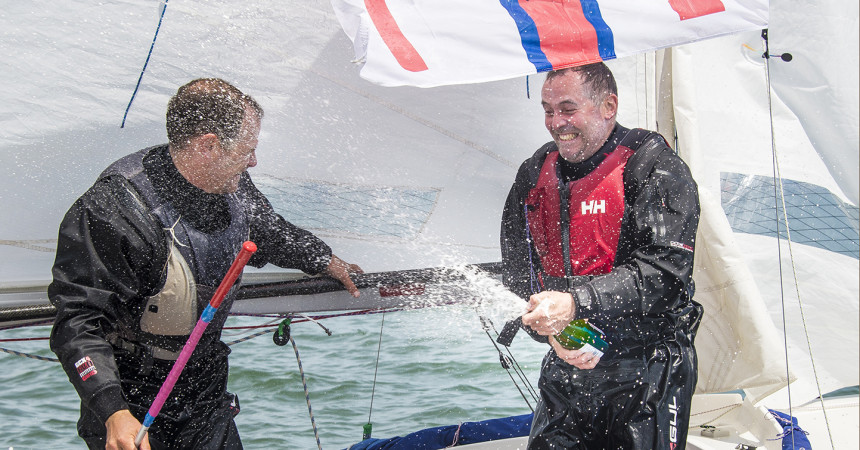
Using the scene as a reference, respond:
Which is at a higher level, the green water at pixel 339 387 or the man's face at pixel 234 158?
the man's face at pixel 234 158

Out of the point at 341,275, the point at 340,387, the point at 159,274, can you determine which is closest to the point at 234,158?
the point at 159,274

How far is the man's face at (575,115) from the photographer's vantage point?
2.42 m

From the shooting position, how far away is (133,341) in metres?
2.41

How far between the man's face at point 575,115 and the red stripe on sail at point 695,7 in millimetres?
436

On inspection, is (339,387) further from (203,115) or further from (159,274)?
(203,115)

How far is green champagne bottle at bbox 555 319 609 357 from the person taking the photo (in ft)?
7.27

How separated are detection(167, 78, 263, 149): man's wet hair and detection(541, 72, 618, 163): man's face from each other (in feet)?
2.96

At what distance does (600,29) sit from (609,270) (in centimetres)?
79

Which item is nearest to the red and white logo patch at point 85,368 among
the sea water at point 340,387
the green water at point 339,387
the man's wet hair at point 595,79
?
the man's wet hair at point 595,79

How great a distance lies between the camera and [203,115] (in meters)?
2.38

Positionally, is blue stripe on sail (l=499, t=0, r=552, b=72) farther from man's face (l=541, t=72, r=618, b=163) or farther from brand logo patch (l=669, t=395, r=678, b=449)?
brand logo patch (l=669, t=395, r=678, b=449)

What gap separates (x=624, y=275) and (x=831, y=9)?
141 cm

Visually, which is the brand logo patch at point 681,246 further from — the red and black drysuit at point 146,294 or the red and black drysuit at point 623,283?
the red and black drysuit at point 146,294

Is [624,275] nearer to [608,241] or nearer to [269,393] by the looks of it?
[608,241]
